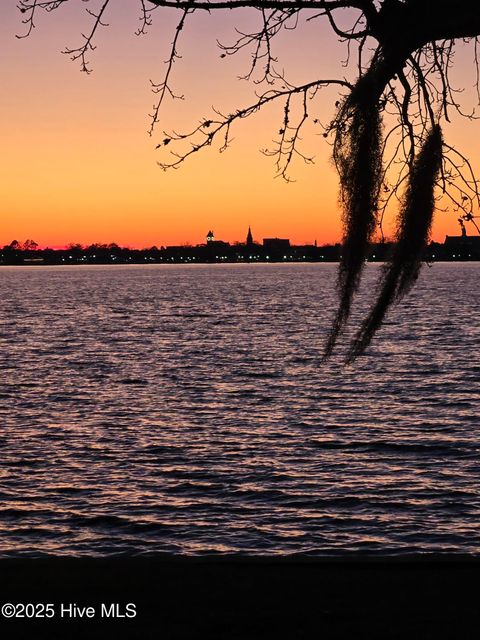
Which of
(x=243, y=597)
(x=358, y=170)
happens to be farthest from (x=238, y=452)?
(x=358, y=170)

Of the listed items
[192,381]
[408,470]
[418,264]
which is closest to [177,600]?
[418,264]

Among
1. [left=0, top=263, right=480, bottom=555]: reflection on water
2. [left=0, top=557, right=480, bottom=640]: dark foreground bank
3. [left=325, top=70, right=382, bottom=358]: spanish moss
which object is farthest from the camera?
[left=0, top=263, right=480, bottom=555]: reflection on water

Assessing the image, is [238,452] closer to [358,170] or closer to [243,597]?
[243,597]

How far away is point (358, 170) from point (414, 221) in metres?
0.40

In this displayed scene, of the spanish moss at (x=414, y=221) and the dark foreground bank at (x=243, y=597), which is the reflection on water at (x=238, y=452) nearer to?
the dark foreground bank at (x=243, y=597)

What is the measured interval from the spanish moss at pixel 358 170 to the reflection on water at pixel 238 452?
1164 centimetres

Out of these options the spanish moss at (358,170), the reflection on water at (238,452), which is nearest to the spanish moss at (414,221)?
the spanish moss at (358,170)

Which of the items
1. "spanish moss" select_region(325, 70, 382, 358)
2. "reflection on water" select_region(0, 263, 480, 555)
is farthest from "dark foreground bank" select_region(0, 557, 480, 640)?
"reflection on water" select_region(0, 263, 480, 555)

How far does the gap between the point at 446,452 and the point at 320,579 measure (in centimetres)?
1901

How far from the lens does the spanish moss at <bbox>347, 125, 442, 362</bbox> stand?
510 centimetres

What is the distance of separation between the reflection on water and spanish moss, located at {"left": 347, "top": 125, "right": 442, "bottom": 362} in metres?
11.7

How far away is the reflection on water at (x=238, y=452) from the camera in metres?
17.6

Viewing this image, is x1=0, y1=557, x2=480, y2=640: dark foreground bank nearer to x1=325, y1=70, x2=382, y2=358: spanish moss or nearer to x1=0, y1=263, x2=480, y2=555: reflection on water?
x1=325, y1=70, x2=382, y2=358: spanish moss

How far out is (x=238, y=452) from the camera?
24.7 m
